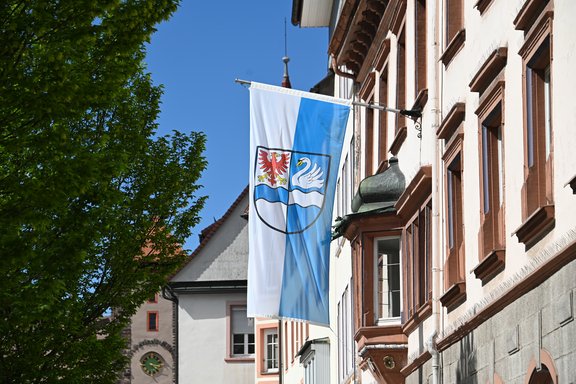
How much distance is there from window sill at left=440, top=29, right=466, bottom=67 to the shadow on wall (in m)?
3.54

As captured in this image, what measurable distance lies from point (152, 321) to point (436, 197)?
86966mm

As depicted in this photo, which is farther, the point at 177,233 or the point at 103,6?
the point at 177,233

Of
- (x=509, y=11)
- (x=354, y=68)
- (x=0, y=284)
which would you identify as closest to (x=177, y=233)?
(x=354, y=68)

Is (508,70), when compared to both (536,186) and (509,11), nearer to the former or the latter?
(509,11)

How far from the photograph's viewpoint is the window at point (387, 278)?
76.6 ft

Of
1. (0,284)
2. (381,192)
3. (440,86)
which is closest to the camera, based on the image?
(0,284)

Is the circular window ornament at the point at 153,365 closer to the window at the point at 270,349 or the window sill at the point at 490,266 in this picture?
the window at the point at 270,349

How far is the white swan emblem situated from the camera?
2144cm

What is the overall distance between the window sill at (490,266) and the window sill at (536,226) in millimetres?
938

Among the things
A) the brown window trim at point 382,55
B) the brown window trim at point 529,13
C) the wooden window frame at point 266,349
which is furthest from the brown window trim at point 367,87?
the wooden window frame at point 266,349

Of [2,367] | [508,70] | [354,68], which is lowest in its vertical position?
[2,367]

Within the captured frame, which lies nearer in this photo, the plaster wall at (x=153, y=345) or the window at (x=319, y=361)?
the window at (x=319, y=361)

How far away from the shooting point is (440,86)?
1967cm

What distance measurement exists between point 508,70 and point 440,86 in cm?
441
